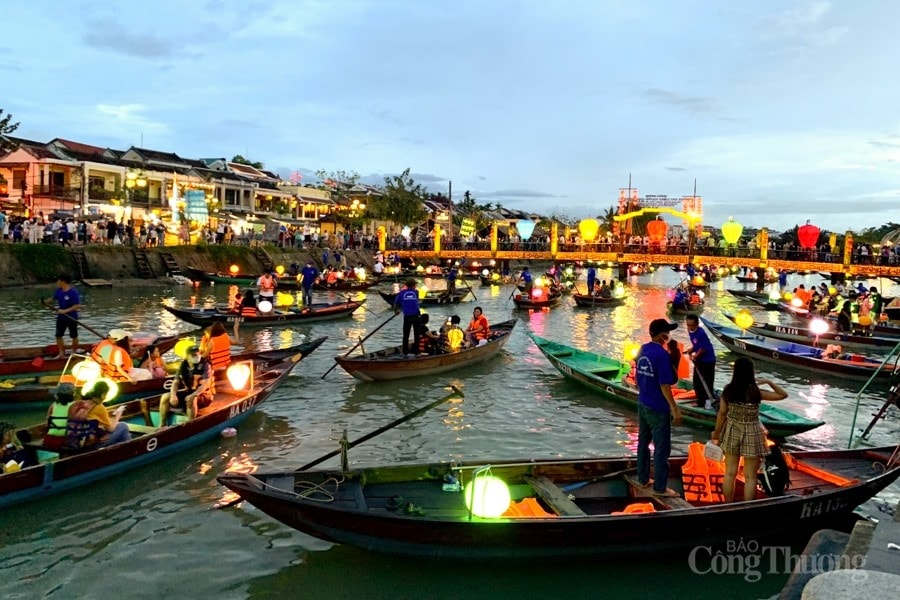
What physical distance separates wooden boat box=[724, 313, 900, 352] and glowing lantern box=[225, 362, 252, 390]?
682 inches

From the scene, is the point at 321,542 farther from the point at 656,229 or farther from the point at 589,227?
the point at 656,229

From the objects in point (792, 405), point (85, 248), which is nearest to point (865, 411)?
point (792, 405)

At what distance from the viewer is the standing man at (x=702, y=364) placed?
37.9 ft

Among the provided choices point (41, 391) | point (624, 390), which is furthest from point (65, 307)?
point (624, 390)

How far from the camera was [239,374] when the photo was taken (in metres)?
11.3

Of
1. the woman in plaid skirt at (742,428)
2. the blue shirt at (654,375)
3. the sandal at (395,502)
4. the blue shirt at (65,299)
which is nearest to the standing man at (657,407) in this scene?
the blue shirt at (654,375)

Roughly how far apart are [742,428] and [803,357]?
11.9m

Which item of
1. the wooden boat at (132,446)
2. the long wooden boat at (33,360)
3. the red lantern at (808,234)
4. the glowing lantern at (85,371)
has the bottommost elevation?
the wooden boat at (132,446)

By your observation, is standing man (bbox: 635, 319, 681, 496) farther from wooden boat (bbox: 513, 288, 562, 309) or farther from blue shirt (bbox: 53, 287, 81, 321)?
wooden boat (bbox: 513, 288, 562, 309)

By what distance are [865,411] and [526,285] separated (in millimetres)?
23313

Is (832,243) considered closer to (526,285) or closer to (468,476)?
(526,285)

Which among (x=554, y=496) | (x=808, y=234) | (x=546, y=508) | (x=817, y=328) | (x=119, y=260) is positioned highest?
(x=808, y=234)

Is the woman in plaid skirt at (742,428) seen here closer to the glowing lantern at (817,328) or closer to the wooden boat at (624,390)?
the wooden boat at (624,390)

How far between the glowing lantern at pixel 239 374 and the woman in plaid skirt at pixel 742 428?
7.66 m
